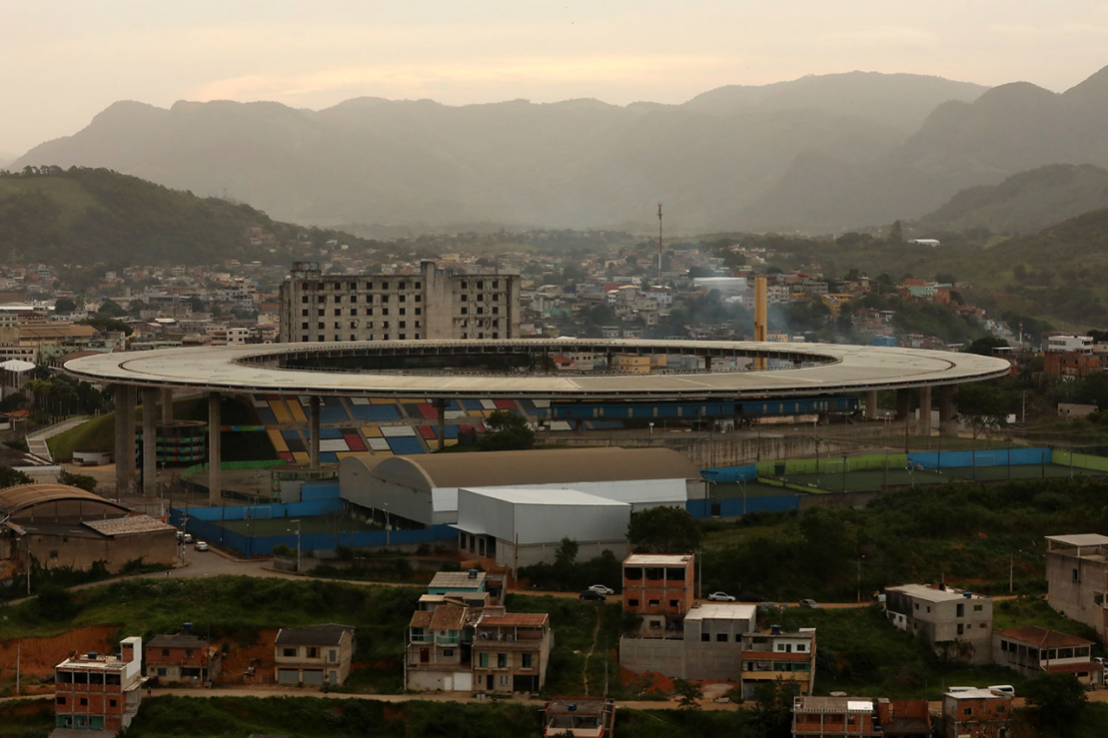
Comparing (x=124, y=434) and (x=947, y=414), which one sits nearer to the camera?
(x=124, y=434)

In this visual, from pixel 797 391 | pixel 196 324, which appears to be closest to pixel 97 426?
pixel 797 391

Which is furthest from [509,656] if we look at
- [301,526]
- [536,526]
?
[301,526]

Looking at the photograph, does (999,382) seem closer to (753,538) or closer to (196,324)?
(753,538)

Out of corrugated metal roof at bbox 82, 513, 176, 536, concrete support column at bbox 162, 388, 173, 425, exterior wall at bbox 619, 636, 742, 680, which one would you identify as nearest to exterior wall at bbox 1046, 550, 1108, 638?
exterior wall at bbox 619, 636, 742, 680

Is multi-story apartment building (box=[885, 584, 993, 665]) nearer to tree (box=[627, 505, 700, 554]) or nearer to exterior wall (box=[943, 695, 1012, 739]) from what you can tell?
exterior wall (box=[943, 695, 1012, 739])

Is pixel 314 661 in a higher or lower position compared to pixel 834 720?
higher

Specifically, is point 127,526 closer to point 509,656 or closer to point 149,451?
point 509,656

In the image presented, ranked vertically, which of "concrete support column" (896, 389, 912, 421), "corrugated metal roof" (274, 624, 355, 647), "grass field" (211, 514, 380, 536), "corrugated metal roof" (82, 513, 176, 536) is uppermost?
"concrete support column" (896, 389, 912, 421)
